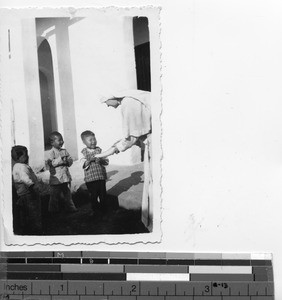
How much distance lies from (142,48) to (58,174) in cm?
28

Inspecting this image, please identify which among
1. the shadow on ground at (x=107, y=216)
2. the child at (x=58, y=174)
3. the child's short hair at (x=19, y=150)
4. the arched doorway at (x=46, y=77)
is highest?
the arched doorway at (x=46, y=77)

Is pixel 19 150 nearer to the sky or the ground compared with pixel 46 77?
nearer to the ground

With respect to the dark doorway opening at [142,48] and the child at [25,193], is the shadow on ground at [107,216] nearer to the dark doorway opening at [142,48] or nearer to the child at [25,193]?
the child at [25,193]

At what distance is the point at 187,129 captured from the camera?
3.36ft

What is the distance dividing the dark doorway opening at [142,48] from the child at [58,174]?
0.63 ft

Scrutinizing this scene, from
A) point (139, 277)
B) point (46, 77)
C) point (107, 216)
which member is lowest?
point (139, 277)

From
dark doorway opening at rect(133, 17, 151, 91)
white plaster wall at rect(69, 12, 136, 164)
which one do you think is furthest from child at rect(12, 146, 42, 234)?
dark doorway opening at rect(133, 17, 151, 91)

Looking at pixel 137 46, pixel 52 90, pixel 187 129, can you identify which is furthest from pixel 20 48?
pixel 187 129

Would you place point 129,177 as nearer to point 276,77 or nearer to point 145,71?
point 145,71

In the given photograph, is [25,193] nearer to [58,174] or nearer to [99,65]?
[58,174]

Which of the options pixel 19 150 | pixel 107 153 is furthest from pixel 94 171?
pixel 19 150

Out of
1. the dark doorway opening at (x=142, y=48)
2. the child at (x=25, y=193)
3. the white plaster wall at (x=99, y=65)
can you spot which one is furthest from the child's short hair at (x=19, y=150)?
the dark doorway opening at (x=142, y=48)

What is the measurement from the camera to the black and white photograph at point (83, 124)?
1.02 m

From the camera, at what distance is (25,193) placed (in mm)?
1030
